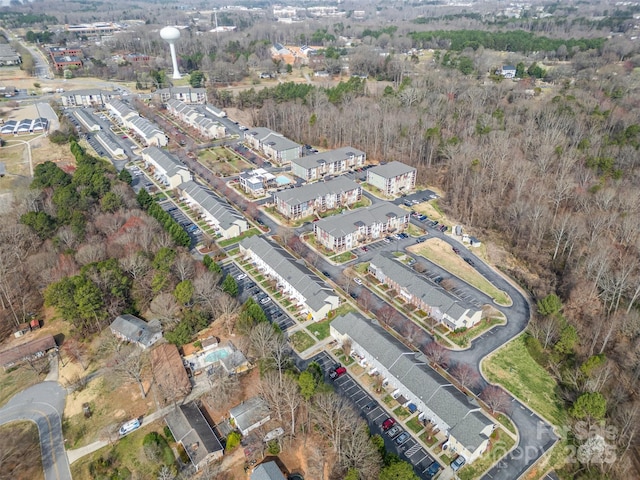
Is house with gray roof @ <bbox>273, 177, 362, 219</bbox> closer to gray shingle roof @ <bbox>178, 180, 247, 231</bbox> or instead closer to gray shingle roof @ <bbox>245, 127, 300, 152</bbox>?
gray shingle roof @ <bbox>178, 180, 247, 231</bbox>

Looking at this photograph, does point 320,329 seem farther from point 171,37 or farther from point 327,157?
point 171,37

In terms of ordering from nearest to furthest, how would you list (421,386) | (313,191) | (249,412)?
(249,412) → (421,386) → (313,191)

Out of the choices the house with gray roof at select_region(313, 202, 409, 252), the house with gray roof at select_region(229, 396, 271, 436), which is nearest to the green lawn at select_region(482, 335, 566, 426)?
the house with gray roof at select_region(229, 396, 271, 436)

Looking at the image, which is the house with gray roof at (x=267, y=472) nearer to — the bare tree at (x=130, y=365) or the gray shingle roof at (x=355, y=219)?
the bare tree at (x=130, y=365)

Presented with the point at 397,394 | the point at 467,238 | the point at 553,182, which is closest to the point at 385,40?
the point at 553,182

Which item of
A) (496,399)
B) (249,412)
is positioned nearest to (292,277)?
(249,412)

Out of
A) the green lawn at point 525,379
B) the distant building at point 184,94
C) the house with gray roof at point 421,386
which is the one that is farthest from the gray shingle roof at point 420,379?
the distant building at point 184,94
